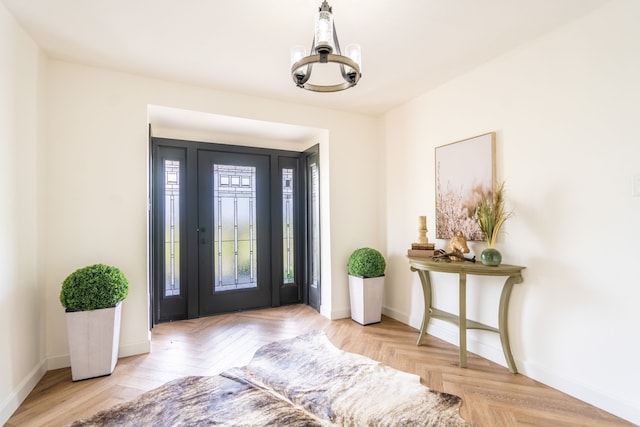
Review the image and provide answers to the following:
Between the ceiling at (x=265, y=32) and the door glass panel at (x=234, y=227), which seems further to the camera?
the door glass panel at (x=234, y=227)

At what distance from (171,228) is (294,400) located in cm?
256

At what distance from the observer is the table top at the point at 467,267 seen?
2.34 m

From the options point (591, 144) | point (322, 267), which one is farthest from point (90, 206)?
point (591, 144)

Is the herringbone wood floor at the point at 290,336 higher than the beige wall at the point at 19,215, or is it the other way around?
the beige wall at the point at 19,215

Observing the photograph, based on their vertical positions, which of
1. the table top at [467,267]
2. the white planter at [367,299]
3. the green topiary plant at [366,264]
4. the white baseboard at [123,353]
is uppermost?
the table top at [467,267]

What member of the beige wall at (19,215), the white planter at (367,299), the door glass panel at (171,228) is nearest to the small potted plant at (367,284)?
the white planter at (367,299)

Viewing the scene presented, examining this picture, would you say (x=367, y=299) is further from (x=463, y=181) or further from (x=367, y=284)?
(x=463, y=181)

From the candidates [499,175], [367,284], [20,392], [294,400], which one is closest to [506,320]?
[499,175]

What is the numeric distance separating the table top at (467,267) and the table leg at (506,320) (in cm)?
11

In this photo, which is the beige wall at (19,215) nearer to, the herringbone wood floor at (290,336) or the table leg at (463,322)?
the herringbone wood floor at (290,336)

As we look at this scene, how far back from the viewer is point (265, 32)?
2238 mm

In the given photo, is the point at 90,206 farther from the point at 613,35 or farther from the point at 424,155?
the point at 613,35

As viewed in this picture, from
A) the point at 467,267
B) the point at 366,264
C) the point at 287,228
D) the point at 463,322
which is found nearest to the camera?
the point at 467,267

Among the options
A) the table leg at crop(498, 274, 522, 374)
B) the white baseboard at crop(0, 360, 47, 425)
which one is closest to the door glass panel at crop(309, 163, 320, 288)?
the table leg at crop(498, 274, 522, 374)
